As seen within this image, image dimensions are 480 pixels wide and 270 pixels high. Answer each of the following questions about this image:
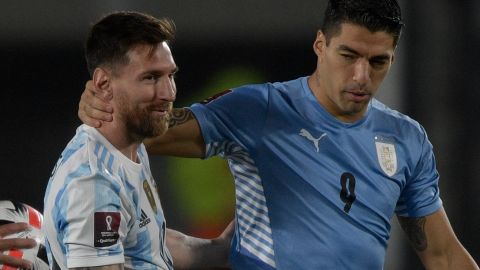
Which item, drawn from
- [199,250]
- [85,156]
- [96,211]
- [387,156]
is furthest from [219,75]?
[96,211]

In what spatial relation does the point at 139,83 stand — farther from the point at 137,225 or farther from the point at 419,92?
the point at 419,92

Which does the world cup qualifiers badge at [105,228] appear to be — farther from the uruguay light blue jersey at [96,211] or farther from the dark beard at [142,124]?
the dark beard at [142,124]

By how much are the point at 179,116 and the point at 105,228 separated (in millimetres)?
756

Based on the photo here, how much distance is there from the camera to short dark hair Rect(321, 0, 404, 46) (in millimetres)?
3332

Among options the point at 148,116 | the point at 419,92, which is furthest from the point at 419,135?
the point at 419,92

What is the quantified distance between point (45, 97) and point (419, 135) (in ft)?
9.89

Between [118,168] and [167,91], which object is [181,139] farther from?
[118,168]

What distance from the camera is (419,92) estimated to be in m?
5.82

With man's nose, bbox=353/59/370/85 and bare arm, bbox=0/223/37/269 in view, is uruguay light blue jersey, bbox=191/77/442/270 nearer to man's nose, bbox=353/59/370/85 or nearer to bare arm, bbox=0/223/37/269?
man's nose, bbox=353/59/370/85

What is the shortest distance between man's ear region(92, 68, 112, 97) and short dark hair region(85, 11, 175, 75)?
0.07 feet

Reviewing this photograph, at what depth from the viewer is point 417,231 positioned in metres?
3.61

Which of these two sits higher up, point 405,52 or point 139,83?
point 139,83

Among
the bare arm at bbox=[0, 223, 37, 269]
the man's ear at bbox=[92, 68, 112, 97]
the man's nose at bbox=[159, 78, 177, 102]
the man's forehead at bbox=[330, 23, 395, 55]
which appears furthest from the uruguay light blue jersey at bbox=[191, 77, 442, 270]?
the bare arm at bbox=[0, 223, 37, 269]

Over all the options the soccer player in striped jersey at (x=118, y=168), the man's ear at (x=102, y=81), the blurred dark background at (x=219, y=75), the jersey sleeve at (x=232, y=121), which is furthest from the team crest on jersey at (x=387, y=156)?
the blurred dark background at (x=219, y=75)
